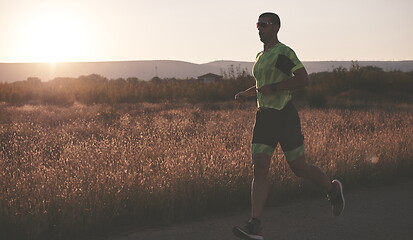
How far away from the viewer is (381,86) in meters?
28.4

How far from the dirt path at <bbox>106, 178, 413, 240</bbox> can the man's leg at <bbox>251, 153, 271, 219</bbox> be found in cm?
47

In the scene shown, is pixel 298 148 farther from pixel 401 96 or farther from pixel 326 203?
pixel 401 96

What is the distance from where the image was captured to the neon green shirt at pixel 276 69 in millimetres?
4285

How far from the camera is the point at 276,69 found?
14.3 ft

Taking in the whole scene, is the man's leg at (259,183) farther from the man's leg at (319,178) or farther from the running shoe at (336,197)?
the running shoe at (336,197)

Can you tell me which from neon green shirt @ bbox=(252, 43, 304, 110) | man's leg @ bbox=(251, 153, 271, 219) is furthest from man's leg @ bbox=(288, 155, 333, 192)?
neon green shirt @ bbox=(252, 43, 304, 110)

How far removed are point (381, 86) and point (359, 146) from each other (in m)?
21.9

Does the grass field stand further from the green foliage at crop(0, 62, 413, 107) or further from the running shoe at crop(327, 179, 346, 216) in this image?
the green foliage at crop(0, 62, 413, 107)

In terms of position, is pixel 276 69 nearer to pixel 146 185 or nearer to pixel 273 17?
pixel 273 17

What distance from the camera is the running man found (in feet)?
14.0

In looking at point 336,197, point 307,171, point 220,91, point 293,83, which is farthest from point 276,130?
point 220,91

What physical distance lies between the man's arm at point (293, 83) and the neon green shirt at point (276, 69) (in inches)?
2.4

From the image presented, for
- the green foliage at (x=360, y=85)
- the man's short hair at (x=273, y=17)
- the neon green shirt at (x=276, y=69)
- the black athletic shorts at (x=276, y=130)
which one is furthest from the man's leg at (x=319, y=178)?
the green foliage at (x=360, y=85)

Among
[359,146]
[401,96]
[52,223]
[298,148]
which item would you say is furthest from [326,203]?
[401,96]
